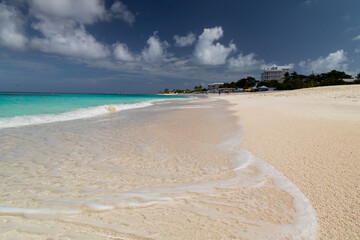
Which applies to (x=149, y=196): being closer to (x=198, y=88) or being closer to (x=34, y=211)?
(x=34, y=211)

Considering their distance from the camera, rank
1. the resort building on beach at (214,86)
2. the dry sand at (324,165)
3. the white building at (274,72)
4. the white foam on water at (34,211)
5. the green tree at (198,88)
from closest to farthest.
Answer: the dry sand at (324,165) → the white foam on water at (34,211) → the white building at (274,72) → the green tree at (198,88) → the resort building on beach at (214,86)

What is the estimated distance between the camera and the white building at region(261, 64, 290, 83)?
12348cm

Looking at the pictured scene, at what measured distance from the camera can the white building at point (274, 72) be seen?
405ft

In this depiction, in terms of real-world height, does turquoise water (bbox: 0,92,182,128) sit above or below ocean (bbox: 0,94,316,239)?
above

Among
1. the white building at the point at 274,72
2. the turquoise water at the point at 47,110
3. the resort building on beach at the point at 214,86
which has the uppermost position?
the white building at the point at 274,72

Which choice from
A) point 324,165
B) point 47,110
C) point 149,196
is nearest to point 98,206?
point 149,196

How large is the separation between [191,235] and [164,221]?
0.36m

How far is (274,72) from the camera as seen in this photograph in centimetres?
12419

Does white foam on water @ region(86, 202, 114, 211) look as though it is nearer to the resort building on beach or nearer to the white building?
the white building

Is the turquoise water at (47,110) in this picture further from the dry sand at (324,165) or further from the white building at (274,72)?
the white building at (274,72)

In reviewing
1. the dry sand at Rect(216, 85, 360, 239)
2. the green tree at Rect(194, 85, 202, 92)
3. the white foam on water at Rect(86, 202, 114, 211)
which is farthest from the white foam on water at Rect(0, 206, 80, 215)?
the green tree at Rect(194, 85, 202, 92)

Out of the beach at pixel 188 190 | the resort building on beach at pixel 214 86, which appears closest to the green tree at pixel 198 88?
the resort building on beach at pixel 214 86

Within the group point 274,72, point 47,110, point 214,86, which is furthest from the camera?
point 214,86

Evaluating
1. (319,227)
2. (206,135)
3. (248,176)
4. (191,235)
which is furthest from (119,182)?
(206,135)
